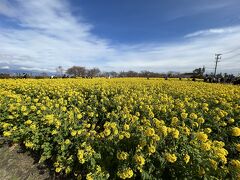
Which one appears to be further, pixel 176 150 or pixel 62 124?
pixel 62 124

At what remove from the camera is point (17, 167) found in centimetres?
468

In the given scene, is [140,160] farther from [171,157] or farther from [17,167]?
[17,167]

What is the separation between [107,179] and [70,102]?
175 inches

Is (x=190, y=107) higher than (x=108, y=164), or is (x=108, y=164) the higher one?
(x=190, y=107)

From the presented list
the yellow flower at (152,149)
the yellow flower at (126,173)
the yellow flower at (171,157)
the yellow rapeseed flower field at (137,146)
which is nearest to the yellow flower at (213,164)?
the yellow rapeseed flower field at (137,146)

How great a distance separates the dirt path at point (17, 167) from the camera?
174 inches

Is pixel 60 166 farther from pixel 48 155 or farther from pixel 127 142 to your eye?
pixel 127 142

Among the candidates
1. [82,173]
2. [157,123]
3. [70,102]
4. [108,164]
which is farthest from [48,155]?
[70,102]

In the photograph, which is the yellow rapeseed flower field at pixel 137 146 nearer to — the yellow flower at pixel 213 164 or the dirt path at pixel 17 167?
the yellow flower at pixel 213 164

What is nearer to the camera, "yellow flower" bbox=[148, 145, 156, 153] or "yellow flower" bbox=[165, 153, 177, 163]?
"yellow flower" bbox=[165, 153, 177, 163]

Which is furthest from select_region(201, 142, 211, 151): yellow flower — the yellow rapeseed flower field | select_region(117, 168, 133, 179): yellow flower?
select_region(117, 168, 133, 179): yellow flower

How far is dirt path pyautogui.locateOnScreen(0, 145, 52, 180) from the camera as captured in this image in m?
4.42

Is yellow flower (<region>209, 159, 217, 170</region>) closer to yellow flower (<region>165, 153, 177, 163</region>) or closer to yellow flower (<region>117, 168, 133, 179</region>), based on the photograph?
yellow flower (<region>165, 153, 177, 163</region>)

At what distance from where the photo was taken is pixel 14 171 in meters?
4.59
